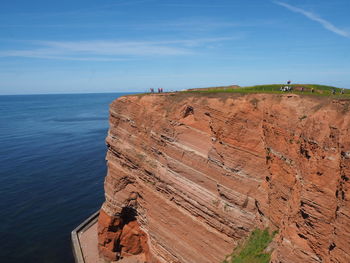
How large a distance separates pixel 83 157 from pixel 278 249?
62.7m

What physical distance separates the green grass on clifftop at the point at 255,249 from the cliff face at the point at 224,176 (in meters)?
0.56

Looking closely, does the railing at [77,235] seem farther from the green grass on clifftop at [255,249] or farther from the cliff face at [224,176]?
the green grass on clifftop at [255,249]

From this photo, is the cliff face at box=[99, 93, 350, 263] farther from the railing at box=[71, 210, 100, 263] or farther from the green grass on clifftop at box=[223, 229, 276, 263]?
the railing at box=[71, 210, 100, 263]

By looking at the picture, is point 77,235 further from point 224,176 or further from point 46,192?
point 224,176

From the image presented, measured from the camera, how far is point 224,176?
18.1m

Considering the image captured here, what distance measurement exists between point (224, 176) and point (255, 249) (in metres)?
5.17

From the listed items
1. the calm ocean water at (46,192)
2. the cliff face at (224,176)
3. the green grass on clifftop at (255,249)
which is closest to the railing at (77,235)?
the calm ocean water at (46,192)

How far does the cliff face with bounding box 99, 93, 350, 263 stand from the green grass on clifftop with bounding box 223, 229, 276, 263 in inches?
21.9

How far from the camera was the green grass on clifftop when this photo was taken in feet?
51.1

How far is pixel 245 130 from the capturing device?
1706cm

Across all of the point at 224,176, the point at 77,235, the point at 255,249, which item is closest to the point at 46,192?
the point at 77,235

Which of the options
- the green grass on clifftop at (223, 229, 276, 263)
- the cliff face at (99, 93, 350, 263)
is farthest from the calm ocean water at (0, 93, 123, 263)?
the green grass on clifftop at (223, 229, 276, 263)

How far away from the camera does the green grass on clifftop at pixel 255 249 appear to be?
15.6m

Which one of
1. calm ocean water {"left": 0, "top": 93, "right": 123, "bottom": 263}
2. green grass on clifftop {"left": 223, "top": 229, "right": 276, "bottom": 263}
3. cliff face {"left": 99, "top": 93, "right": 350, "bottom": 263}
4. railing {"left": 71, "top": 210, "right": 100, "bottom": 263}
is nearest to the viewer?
cliff face {"left": 99, "top": 93, "right": 350, "bottom": 263}
